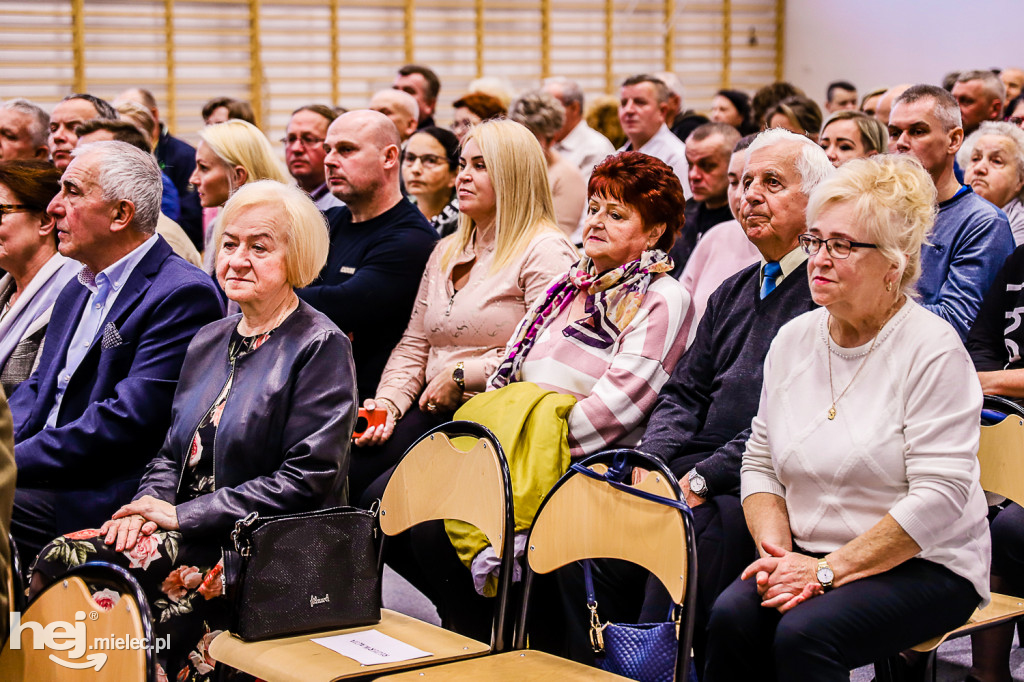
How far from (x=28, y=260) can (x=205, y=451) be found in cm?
133

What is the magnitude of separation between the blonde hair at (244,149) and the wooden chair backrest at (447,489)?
6.46 ft

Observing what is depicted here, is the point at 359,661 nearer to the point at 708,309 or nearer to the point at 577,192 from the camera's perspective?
the point at 708,309

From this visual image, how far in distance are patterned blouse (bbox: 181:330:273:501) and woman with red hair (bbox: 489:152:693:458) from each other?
780 mm

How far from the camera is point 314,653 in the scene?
2.12 metres

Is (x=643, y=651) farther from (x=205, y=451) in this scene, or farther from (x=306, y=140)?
(x=306, y=140)

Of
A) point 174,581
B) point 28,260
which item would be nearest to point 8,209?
point 28,260

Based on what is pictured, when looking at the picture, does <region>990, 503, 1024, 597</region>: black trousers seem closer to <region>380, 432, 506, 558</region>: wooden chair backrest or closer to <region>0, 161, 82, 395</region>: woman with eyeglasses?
<region>380, 432, 506, 558</region>: wooden chair backrest

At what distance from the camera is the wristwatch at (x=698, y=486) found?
2465 millimetres

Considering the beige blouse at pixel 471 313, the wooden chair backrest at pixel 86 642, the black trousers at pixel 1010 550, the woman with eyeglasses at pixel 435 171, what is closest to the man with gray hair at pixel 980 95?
the woman with eyeglasses at pixel 435 171

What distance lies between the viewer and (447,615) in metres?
2.71

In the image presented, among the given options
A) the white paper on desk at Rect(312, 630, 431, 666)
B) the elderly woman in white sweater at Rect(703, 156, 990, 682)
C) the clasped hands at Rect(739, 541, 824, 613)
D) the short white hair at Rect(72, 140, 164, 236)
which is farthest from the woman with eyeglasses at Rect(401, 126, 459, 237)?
the clasped hands at Rect(739, 541, 824, 613)

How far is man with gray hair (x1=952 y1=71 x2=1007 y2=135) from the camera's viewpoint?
5.22 meters

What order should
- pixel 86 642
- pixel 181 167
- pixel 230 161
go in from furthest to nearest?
pixel 181 167, pixel 230 161, pixel 86 642

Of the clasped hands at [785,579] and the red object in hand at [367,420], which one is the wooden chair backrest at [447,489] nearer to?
the clasped hands at [785,579]
